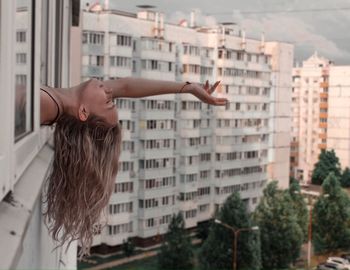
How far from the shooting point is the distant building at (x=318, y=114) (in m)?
10.5

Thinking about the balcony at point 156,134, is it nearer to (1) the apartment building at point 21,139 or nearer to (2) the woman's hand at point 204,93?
(1) the apartment building at point 21,139

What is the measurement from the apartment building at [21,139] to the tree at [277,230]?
6486 mm

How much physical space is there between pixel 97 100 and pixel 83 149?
1.1 inches

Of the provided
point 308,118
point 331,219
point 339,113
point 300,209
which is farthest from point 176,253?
point 308,118

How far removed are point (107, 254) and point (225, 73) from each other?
2.88m

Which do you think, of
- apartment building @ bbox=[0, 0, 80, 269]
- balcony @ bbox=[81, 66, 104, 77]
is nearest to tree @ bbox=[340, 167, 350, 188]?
balcony @ bbox=[81, 66, 104, 77]

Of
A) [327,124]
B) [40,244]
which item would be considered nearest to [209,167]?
[327,124]

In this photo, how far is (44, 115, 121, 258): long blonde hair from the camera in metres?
0.30

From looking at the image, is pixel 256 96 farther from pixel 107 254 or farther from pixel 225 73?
pixel 107 254

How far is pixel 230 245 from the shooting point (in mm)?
6316

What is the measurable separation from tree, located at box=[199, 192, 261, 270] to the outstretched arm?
601cm

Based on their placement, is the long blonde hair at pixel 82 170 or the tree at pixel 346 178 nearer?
the long blonde hair at pixel 82 170

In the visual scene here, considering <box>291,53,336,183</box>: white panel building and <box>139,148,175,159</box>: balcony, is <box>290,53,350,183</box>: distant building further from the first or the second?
<box>139,148,175,159</box>: balcony

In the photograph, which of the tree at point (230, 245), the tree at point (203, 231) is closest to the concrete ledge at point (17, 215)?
the tree at point (230, 245)
